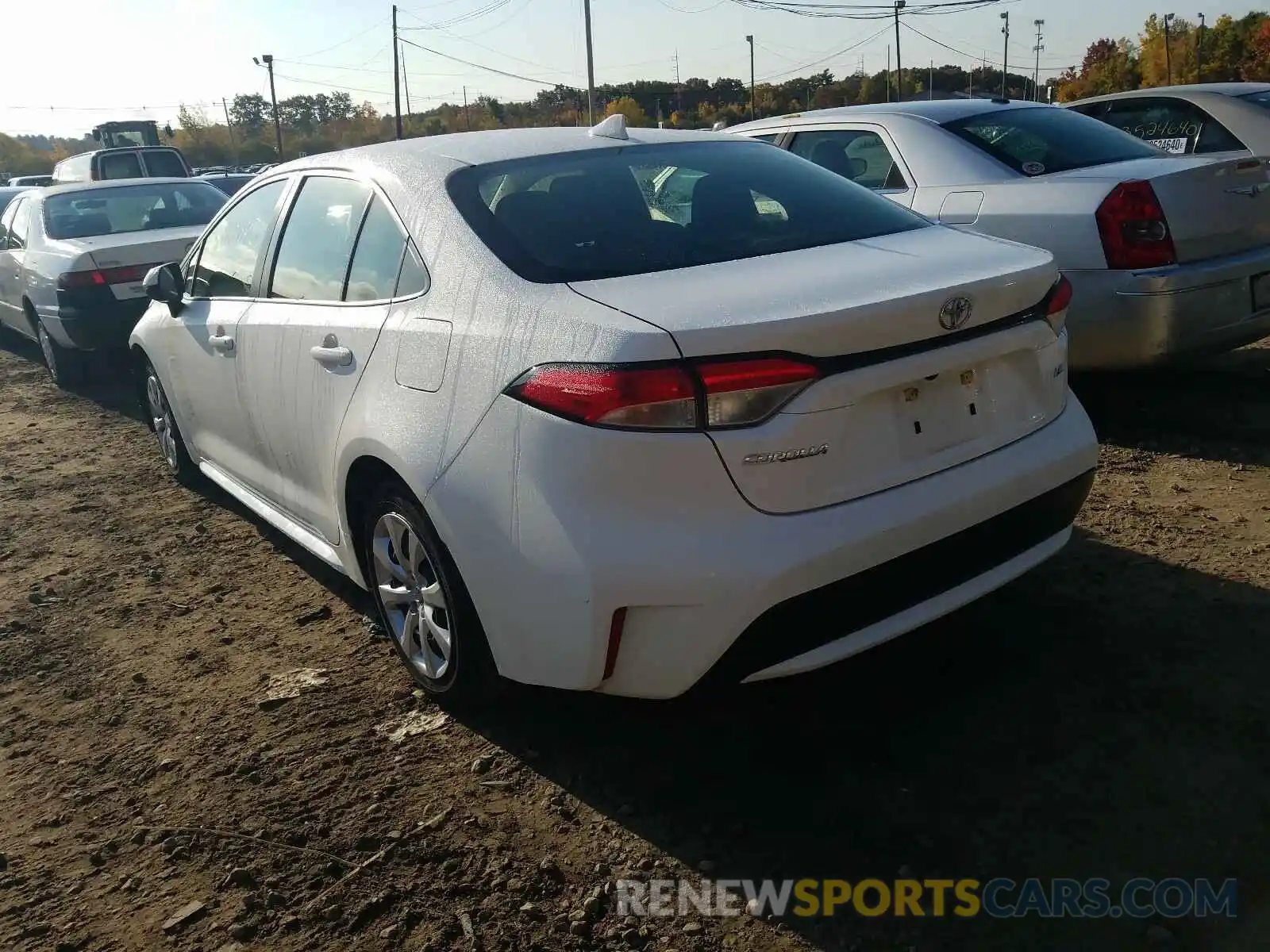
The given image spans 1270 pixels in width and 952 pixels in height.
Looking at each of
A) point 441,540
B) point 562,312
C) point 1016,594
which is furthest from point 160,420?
point 1016,594

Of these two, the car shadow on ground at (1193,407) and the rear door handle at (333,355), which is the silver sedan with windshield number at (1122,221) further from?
the rear door handle at (333,355)

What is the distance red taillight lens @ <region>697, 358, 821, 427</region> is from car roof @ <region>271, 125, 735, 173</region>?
4.30 feet

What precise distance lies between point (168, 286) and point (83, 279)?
378 cm

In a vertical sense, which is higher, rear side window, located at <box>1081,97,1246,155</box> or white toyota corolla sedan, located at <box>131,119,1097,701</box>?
rear side window, located at <box>1081,97,1246,155</box>

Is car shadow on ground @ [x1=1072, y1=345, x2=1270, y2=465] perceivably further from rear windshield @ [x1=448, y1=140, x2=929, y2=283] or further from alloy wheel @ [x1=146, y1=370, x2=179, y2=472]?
alloy wheel @ [x1=146, y1=370, x2=179, y2=472]

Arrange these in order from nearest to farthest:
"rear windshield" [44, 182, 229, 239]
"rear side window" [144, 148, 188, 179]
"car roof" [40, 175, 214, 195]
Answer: "rear windshield" [44, 182, 229, 239]
"car roof" [40, 175, 214, 195]
"rear side window" [144, 148, 188, 179]

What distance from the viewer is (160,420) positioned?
574 cm

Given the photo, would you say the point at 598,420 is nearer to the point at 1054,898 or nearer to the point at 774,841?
the point at 774,841

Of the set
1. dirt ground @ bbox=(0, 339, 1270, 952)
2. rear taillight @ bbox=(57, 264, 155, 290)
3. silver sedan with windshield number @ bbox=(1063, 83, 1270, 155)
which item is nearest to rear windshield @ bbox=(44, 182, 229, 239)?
rear taillight @ bbox=(57, 264, 155, 290)

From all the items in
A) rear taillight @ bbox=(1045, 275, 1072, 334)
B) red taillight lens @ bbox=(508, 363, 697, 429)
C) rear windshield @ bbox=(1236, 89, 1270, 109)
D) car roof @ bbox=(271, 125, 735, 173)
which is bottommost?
red taillight lens @ bbox=(508, 363, 697, 429)

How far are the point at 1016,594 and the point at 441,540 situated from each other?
1.96m

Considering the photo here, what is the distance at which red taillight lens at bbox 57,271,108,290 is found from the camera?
784 centimetres

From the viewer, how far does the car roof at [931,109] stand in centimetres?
583

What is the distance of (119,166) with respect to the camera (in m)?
18.4
